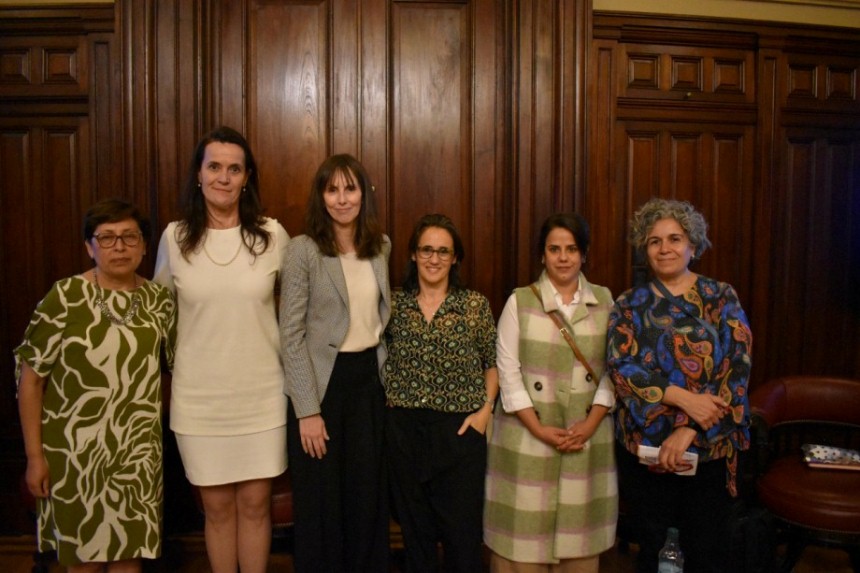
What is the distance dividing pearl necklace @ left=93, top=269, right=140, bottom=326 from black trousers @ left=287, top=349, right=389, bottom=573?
1.94 feet

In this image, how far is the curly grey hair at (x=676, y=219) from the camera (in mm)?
1871

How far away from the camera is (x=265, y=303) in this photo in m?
1.85

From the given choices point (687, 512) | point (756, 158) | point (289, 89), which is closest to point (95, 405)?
point (289, 89)

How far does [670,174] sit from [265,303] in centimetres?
209

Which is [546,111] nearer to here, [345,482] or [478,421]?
[478,421]

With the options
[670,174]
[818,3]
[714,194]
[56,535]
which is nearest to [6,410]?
[56,535]

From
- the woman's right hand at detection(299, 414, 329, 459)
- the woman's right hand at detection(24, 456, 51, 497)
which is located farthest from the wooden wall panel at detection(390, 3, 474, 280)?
the woman's right hand at detection(24, 456, 51, 497)

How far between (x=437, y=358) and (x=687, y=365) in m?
0.81

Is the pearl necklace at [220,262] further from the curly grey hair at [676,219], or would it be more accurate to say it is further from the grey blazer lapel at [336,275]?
the curly grey hair at [676,219]

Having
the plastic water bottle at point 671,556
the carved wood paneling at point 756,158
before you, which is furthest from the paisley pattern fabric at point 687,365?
the carved wood paneling at point 756,158

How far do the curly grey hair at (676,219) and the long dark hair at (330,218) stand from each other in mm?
905

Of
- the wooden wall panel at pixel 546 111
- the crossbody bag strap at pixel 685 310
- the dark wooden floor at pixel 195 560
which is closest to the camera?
the crossbody bag strap at pixel 685 310

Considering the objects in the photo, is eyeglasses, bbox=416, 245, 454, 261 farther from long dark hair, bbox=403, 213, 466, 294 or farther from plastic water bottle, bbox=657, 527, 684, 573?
plastic water bottle, bbox=657, 527, 684, 573

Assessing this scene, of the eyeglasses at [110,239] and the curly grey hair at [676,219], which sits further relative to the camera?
the curly grey hair at [676,219]
